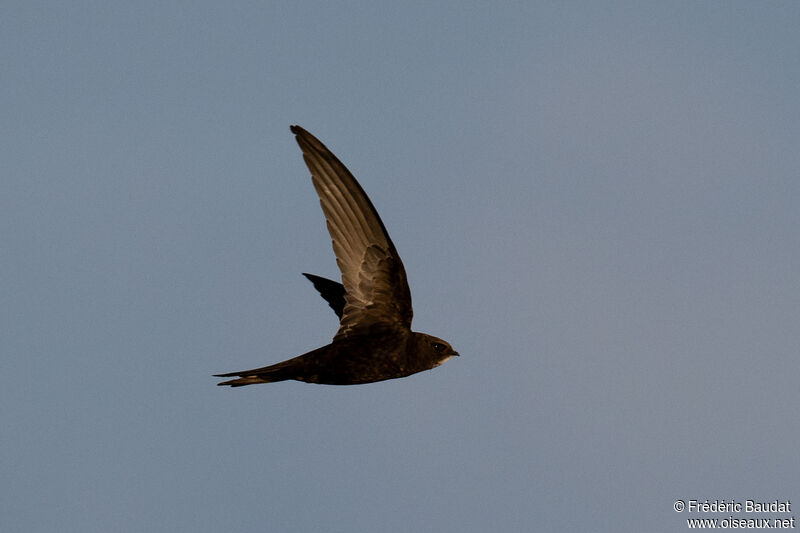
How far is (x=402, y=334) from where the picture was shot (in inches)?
489

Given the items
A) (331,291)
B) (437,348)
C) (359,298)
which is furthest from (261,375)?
(331,291)

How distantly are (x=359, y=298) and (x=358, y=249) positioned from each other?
0.62 m

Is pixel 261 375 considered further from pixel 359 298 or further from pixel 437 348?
pixel 437 348

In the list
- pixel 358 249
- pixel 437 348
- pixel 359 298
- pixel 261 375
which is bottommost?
pixel 261 375

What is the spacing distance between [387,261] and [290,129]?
1980mm

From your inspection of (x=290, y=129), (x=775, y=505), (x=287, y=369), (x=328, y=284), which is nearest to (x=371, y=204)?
(x=290, y=129)

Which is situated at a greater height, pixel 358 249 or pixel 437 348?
pixel 358 249

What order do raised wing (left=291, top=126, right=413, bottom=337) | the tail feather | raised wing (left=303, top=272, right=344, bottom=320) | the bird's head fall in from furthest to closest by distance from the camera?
raised wing (left=303, top=272, right=344, bottom=320), the bird's head, raised wing (left=291, top=126, right=413, bottom=337), the tail feather

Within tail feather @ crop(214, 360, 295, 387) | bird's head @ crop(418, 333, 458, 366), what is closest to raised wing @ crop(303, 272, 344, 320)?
bird's head @ crop(418, 333, 458, 366)

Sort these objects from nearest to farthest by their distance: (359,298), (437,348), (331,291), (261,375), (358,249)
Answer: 1. (261,375)
2. (358,249)
3. (359,298)
4. (437,348)
5. (331,291)

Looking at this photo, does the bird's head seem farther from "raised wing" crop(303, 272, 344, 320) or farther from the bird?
"raised wing" crop(303, 272, 344, 320)

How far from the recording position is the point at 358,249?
40.1 feet

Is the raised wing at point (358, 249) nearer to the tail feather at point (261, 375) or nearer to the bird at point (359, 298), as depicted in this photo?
the bird at point (359, 298)

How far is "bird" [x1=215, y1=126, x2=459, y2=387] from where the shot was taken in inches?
470
